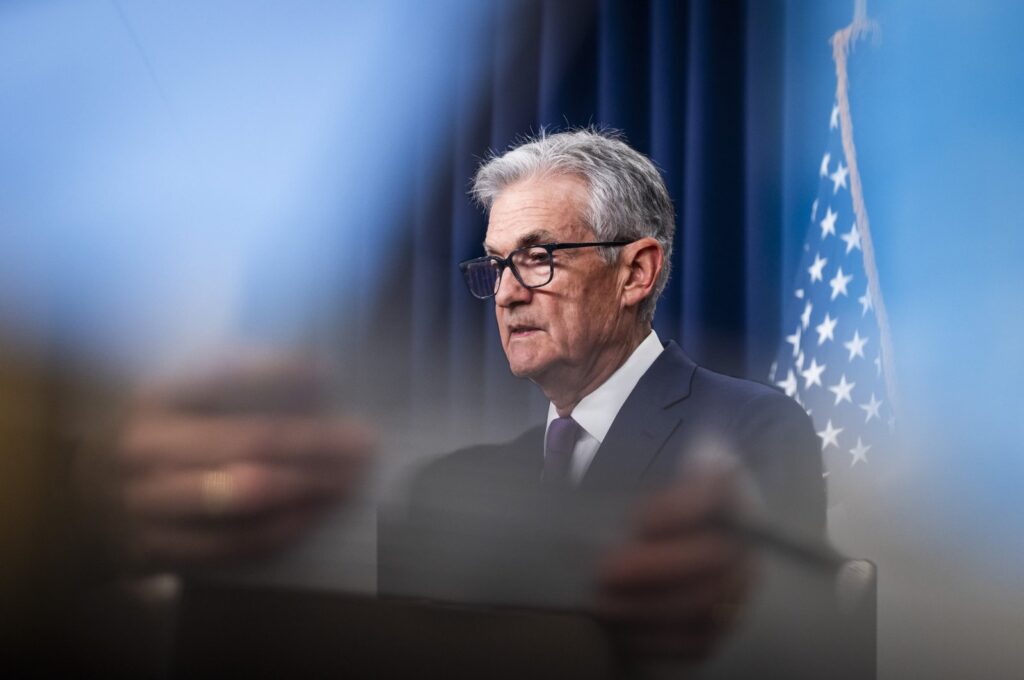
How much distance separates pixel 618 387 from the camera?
3.51 ft

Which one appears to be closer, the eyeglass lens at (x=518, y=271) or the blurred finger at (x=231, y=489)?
the eyeglass lens at (x=518, y=271)

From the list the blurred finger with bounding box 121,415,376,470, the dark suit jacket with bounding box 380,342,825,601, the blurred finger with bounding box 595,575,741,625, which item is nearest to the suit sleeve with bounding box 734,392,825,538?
the dark suit jacket with bounding box 380,342,825,601

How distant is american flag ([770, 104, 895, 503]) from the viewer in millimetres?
1070

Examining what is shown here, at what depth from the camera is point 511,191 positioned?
109 cm

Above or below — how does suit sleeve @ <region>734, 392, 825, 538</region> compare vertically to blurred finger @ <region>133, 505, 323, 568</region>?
above

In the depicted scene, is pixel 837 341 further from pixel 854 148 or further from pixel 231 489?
pixel 231 489

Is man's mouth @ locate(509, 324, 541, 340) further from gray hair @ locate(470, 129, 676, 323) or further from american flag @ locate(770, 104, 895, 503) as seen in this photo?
american flag @ locate(770, 104, 895, 503)

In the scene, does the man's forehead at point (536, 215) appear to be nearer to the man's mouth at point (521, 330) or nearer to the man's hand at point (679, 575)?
the man's mouth at point (521, 330)

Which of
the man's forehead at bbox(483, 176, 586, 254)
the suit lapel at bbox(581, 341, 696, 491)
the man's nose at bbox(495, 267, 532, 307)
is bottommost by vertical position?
the suit lapel at bbox(581, 341, 696, 491)

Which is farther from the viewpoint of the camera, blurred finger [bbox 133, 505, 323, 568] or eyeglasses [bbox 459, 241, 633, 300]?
blurred finger [bbox 133, 505, 323, 568]

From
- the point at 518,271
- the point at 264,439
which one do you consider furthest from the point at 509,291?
the point at 264,439

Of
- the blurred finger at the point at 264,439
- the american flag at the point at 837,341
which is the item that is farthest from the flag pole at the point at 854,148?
the blurred finger at the point at 264,439

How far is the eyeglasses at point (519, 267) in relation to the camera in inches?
40.8

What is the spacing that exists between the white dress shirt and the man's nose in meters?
0.12
